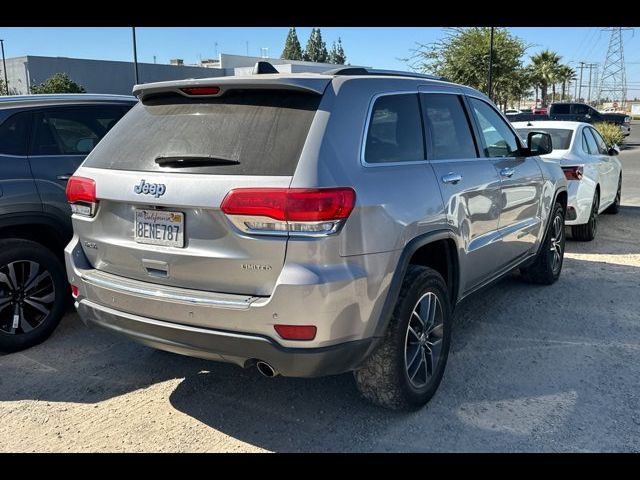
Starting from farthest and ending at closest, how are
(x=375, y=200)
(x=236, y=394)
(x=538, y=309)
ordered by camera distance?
(x=538, y=309) < (x=236, y=394) < (x=375, y=200)

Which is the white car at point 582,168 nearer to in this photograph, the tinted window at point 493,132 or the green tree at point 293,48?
the tinted window at point 493,132

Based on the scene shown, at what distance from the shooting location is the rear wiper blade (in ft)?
9.37

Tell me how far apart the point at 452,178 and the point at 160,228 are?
71.8 inches

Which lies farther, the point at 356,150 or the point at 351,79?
the point at 351,79

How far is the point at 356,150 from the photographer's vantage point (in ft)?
9.69

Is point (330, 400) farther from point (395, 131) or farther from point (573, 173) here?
point (573, 173)

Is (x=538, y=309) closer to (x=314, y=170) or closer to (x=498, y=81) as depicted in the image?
(x=314, y=170)

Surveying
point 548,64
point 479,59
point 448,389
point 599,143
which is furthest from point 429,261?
point 548,64

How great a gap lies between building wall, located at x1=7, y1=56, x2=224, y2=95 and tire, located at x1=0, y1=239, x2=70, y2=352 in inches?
1419

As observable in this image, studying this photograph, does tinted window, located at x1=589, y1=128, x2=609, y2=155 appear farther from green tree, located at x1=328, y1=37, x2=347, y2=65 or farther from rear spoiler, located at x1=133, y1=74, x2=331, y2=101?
green tree, located at x1=328, y1=37, x2=347, y2=65

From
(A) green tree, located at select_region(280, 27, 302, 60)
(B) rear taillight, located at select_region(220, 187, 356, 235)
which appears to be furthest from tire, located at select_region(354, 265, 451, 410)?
(A) green tree, located at select_region(280, 27, 302, 60)

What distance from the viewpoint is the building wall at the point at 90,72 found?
3947 cm

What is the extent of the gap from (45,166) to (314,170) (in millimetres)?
2796
